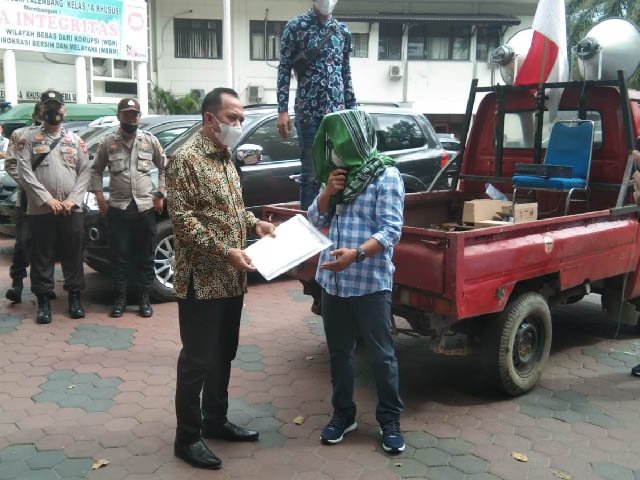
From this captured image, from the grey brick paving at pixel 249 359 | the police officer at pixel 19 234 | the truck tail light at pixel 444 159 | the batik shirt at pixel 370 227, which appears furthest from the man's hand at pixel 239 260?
the truck tail light at pixel 444 159

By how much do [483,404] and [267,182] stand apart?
3.60 m

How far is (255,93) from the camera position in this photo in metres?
21.4

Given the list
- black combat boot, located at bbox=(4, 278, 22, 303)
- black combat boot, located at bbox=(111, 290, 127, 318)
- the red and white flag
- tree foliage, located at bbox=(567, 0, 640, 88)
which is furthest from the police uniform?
tree foliage, located at bbox=(567, 0, 640, 88)

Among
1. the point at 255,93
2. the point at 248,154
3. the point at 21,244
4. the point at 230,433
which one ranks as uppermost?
the point at 255,93

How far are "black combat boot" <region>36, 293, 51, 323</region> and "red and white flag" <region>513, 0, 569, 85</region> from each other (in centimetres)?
473

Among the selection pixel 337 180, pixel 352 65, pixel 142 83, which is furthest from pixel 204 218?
pixel 352 65

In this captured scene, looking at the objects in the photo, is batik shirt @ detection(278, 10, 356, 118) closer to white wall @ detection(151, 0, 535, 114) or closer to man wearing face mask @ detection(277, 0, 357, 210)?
man wearing face mask @ detection(277, 0, 357, 210)

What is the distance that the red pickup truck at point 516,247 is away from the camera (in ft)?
11.7

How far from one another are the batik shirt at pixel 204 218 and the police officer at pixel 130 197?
2.70m

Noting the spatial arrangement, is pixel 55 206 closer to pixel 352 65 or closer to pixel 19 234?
pixel 19 234

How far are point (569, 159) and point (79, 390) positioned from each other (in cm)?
417

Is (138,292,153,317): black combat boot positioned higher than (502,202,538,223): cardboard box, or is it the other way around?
Answer: (502,202,538,223): cardboard box

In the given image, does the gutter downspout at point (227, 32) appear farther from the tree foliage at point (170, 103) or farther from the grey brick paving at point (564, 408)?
the grey brick paving at point (564, 408)

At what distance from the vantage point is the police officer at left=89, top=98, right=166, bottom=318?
5598 millimetres
